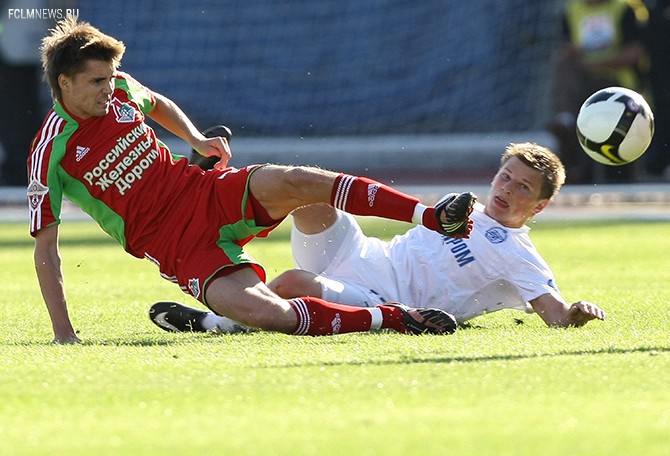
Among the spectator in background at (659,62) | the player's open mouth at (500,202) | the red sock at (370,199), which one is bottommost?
the spectator in background at (659,62)

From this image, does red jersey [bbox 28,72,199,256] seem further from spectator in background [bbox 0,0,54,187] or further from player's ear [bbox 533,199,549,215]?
spectator in background [bbox 0,0,54,187]

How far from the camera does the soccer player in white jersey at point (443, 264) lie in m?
6.84

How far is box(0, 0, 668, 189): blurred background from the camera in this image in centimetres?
2338

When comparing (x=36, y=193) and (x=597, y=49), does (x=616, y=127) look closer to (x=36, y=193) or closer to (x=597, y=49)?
(x=36, y=193)

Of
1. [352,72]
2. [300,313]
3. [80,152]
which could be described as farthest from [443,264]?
[352,72]

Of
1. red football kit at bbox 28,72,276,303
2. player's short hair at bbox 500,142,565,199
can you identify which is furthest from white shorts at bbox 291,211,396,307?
player's short hair at bbox 500,142,565,199

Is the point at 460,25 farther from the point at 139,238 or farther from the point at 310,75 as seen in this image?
the point at 139,238

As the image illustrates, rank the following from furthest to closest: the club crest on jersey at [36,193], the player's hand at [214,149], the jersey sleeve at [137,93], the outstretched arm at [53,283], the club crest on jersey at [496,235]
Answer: the player's hand at [214,149] → the jersey sleeve at [137,93] → the club crest on jersey at [496,235] → the club crest on jersey at [36,193] → the outstretched arm at [53,283]

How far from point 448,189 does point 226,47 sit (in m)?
7.07

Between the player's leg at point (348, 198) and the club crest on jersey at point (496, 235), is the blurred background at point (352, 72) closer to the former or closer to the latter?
the club crest on jersey at point (496, 235)

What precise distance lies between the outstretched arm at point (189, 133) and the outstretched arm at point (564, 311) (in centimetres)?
182

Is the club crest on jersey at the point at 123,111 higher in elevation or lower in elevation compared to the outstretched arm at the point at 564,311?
higher

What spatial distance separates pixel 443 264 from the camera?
23.2ft

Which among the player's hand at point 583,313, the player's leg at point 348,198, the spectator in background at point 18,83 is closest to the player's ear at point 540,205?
the player's hand at point 583,313
